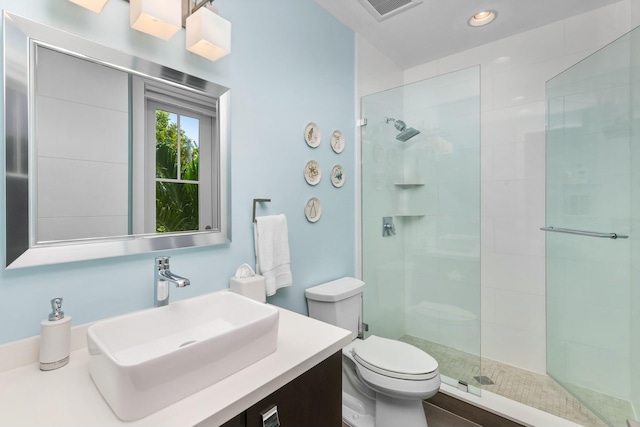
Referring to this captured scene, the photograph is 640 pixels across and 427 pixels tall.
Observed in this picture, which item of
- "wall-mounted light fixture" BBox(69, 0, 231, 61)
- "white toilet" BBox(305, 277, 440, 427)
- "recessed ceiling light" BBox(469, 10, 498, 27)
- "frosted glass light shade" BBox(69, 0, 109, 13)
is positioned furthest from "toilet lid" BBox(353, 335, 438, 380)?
"recessed ceiling light" BBox(469, 10, 498, 27)

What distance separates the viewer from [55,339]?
32.2 inches

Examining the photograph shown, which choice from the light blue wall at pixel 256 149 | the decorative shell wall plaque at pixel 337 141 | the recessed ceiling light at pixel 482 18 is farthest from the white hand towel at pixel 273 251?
the recessed ceiling light at pixel 482 18

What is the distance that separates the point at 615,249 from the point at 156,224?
7.32ft

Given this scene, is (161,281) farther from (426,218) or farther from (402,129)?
(402,129)

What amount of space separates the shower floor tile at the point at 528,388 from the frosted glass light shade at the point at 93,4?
2.29m

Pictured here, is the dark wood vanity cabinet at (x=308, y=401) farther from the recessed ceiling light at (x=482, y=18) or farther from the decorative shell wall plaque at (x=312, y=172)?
the recessed ceiling light at (x=482, y=18)

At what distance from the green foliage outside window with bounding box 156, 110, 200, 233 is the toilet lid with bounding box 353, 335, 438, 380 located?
1.04 meters

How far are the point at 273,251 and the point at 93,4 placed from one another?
1.08 meters

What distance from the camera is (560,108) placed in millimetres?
1894

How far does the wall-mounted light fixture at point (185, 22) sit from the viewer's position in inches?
37.5

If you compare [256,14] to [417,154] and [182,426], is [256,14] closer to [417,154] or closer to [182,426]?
[417,154]

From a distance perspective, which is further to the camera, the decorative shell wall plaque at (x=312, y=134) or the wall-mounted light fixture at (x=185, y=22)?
the decorative shell wall plaque at (x=312, y=134)

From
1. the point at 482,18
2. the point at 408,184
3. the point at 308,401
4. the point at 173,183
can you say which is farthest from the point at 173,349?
the point at 482,18

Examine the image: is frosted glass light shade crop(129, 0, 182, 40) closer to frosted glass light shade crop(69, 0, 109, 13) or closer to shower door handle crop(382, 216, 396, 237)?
frosted glass light shade crop(69, 0, 109, 13)
